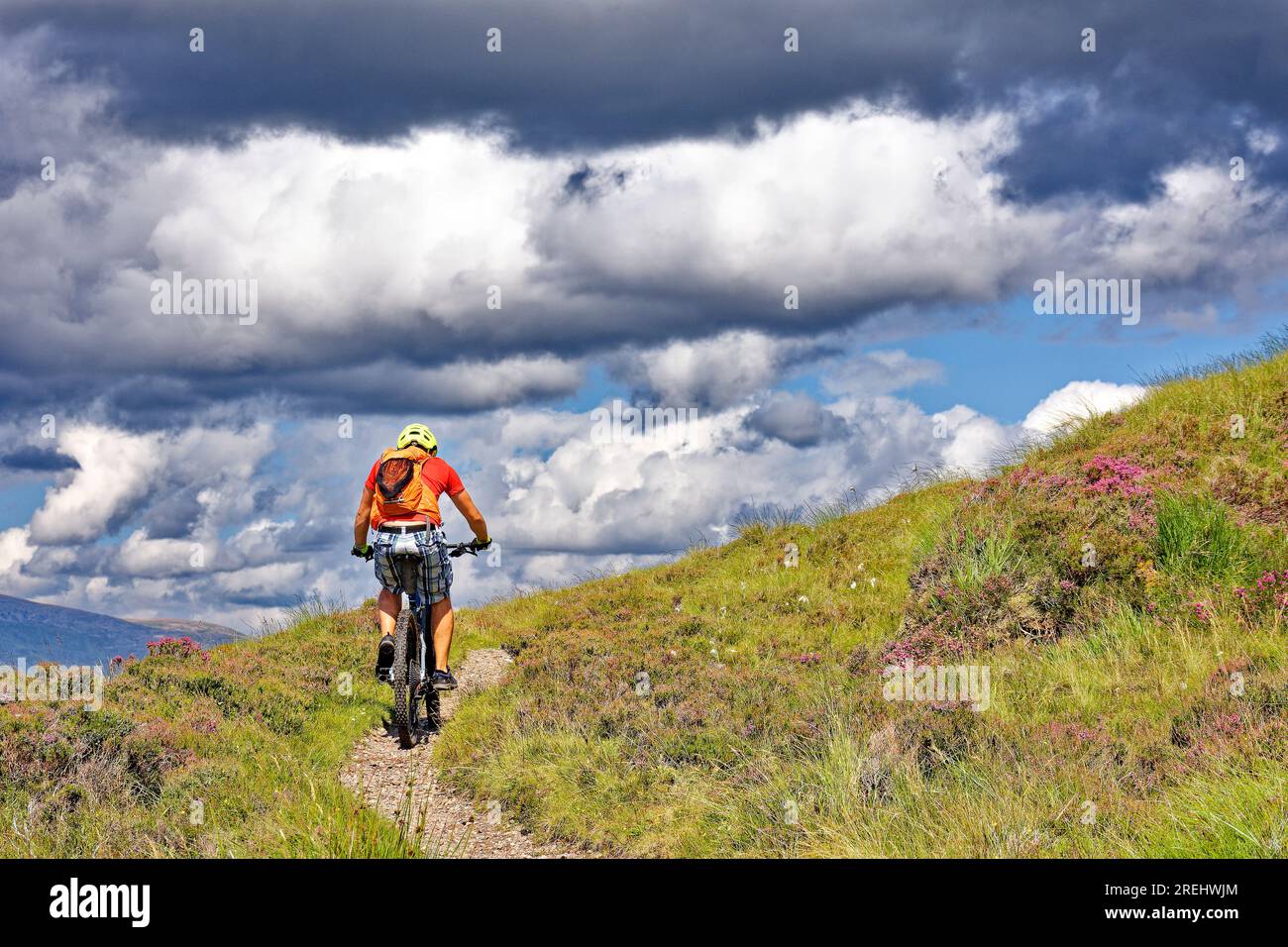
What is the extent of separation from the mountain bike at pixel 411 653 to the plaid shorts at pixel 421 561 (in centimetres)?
5

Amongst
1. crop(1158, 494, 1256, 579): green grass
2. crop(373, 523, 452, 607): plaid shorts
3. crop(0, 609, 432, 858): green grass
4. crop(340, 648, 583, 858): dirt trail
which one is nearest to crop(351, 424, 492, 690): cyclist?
crop(373, 523, 452, 607): plaid shorts

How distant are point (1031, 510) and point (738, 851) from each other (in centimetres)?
795

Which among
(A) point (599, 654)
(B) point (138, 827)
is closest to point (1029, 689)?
(A) point (599, 654)

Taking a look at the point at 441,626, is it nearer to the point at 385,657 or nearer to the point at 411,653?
the point at 411,653

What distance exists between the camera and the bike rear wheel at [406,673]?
10.8 metres

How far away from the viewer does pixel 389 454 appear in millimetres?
10617

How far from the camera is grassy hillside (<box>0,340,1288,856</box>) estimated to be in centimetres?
681

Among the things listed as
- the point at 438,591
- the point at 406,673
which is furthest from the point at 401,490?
the point at 406,673

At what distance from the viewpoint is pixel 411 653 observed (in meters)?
11.0

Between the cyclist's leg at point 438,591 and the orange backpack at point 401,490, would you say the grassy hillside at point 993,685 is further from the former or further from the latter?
the orange backpack at point 401,490

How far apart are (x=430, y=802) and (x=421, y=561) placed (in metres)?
2.63

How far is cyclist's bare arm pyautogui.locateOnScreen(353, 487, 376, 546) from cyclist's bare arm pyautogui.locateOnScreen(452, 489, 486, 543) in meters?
0.95
